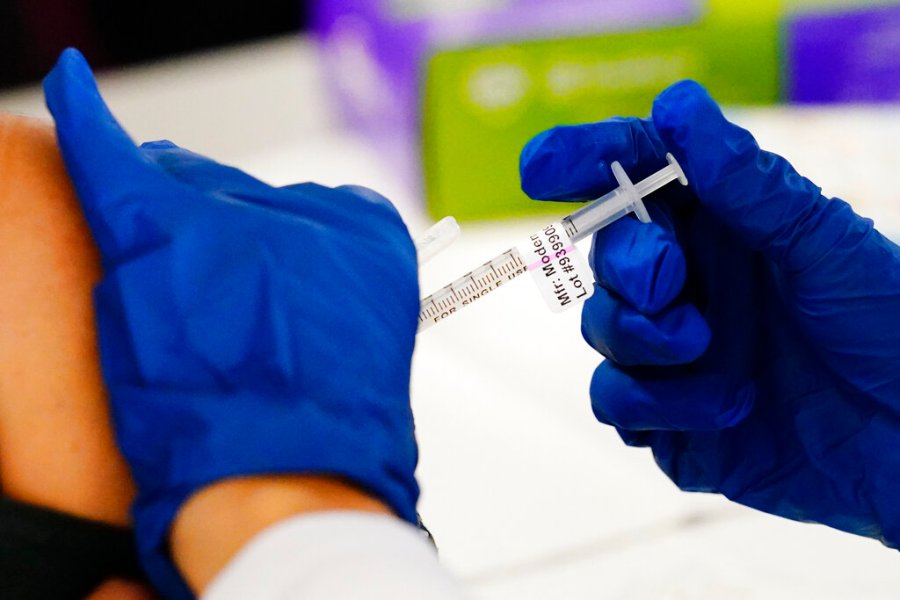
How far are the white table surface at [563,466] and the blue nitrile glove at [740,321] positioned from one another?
28cm

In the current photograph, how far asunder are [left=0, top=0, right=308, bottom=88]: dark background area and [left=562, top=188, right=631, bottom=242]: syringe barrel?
197cm

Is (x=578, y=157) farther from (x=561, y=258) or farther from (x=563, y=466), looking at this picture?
(x=563, y=466)

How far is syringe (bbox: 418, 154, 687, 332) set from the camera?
2.86 feet

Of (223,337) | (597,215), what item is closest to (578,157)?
(597,215)

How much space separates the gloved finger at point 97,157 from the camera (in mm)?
647

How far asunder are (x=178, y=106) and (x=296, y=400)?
2.21 meters

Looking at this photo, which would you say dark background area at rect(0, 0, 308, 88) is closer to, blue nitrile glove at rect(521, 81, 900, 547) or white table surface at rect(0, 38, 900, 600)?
white table surface at rect(0, 38, 900, 600)

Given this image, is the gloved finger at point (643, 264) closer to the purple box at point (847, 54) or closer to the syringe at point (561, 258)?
the syringe at point (561, 258)

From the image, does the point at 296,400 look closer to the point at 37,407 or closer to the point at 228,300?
the point at 228,300

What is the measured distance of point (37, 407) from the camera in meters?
0.66

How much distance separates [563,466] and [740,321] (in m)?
0.57

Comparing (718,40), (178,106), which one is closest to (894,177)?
(718,40)

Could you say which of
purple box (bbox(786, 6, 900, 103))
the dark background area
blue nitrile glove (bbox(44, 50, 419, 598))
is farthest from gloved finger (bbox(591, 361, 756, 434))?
the dark background area

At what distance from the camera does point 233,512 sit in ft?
1.86
